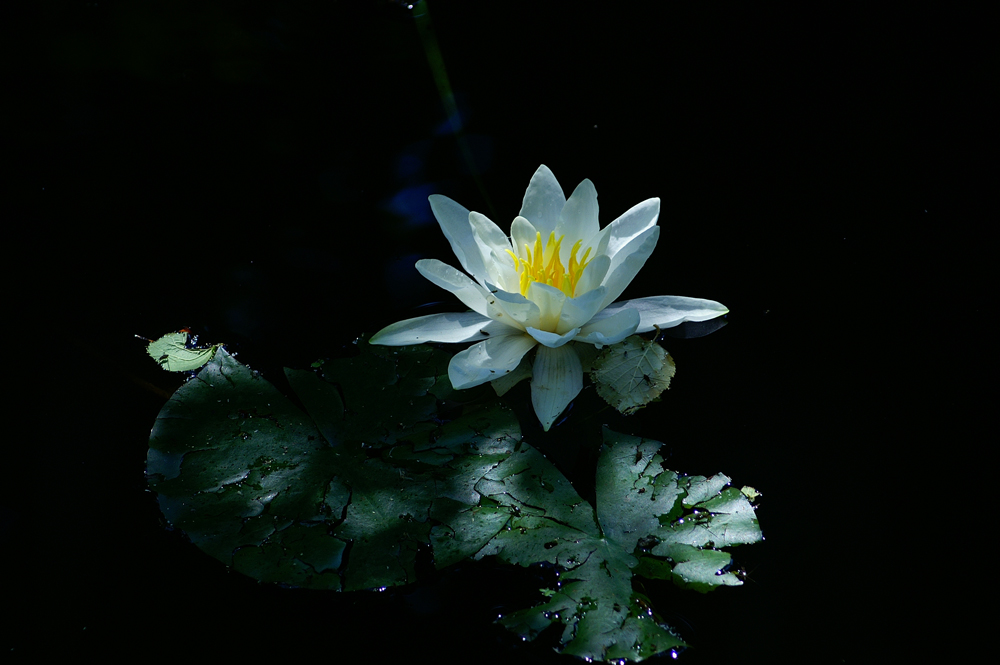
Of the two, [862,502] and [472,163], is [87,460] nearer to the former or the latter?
[472,163]

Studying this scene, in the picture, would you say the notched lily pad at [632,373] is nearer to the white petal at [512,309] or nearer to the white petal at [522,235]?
the white petal at [512,309]

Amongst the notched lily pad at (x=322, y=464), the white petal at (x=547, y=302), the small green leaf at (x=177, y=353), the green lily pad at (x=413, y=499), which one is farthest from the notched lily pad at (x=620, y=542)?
the small green leaf at (x=177, y=353)

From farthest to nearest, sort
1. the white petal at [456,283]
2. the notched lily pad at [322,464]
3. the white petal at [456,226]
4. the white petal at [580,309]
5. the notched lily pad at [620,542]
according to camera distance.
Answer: the white petal at [456,226]
the white petal at [456,283]
the white petal at [580,309]
the notched lily pad at [322,464]
the notched lily pad at [620,542]

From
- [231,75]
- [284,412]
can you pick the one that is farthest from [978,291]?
[231,75]

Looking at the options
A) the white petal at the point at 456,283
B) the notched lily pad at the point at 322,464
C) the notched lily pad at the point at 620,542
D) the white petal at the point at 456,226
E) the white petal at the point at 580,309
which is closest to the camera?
the notched lily pad at the point at 620,542

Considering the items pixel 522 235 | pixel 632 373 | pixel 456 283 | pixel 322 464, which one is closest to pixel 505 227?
pixel 522 235

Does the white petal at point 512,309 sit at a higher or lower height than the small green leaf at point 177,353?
lower

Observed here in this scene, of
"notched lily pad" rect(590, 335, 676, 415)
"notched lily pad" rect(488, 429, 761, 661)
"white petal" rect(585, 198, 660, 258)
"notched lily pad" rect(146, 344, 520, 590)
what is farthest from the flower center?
"notched lily pad" rect(488, 429, 761, 661)

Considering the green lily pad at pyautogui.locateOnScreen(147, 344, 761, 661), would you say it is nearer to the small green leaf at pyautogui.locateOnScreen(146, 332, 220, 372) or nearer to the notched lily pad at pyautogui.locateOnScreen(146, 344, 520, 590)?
the notched lily pad at pyautogui.locateOnScreen(146, 344, 520, 590)
